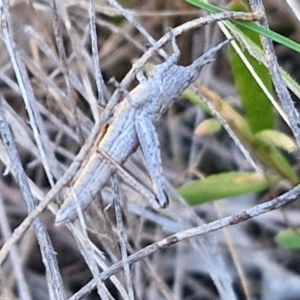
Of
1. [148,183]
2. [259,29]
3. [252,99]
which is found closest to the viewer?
[259,29]

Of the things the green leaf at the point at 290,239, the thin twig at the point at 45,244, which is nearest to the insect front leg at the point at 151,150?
the thin twig at the point at 45,244

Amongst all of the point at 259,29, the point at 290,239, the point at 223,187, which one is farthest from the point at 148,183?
the point at 259,29

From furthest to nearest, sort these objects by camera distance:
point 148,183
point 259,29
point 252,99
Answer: point 148,183 → point 252,99 → point 259,29

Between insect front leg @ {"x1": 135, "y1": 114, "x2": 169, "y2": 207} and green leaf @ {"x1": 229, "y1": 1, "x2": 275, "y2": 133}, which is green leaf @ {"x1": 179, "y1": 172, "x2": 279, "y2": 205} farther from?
insect front leg @ {"x1": 135, "y1": 114, "x2": 169, "y2": 207}

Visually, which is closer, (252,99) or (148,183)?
(252,99)

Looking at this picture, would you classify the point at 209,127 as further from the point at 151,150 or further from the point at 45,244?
the point at 45,244

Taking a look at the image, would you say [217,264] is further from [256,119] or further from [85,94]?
[85,94]

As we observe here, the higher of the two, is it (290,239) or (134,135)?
(134,135)

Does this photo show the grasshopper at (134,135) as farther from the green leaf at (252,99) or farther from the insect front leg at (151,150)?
the green leaf at (252,99)
